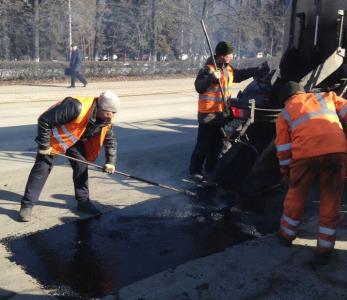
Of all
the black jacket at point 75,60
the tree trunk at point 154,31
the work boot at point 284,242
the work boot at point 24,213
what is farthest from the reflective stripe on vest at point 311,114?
the tree trunk at point 154,31

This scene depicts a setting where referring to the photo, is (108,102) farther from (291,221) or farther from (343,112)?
(343,112)

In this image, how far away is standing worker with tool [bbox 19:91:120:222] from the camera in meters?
4.38

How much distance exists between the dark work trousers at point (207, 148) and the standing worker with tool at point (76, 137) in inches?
58.9

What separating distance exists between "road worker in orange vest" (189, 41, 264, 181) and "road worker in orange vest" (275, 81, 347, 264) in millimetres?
1916

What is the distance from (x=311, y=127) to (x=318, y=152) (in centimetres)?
20

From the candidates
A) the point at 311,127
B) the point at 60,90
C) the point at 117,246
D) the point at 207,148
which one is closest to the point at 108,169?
the point at 117,246

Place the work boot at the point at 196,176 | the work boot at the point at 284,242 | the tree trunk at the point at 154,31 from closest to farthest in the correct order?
the work boot at the point at 284,242, the work boot at the point at 196,176, the tree trunk at the point at 154,31

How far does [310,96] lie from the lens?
3.90 metres

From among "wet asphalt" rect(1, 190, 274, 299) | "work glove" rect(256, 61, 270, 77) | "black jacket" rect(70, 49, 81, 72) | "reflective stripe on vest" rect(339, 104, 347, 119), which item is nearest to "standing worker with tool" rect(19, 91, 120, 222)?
"wet asphalt" rect(1, 190, 274, 299)

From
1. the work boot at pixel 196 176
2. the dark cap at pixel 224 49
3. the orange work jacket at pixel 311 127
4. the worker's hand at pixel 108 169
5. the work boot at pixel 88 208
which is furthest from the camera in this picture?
the work boot at pixel 196 176

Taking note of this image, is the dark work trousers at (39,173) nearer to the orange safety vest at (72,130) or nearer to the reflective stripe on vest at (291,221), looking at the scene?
the orange safety vest at (72,130)

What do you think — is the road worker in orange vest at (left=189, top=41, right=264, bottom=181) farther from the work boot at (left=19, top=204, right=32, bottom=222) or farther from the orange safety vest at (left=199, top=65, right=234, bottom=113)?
the work boot at (left=19, top=204, right=32, bottom=222)

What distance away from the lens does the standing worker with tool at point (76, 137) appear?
14.4 ft

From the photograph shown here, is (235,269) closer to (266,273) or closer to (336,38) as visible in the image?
(266,273)
